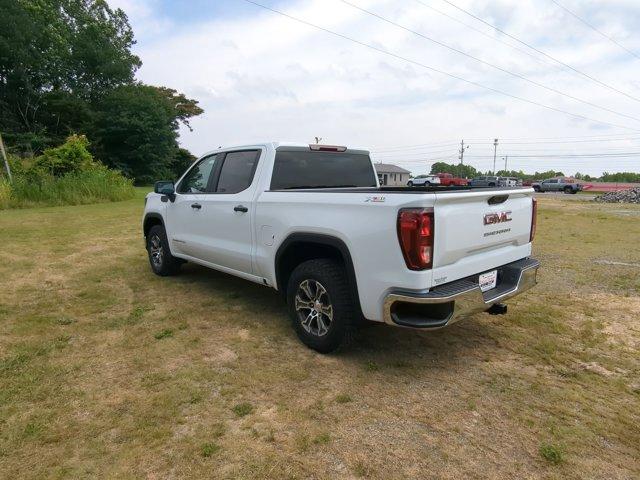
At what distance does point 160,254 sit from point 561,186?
4371 cm

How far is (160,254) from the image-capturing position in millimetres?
6254

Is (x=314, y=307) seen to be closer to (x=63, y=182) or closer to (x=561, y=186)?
(x=63, y=182)

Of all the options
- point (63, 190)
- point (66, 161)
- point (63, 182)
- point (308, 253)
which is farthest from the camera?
point (66, 161)

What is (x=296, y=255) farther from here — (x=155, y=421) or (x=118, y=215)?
(x=118, y=215)

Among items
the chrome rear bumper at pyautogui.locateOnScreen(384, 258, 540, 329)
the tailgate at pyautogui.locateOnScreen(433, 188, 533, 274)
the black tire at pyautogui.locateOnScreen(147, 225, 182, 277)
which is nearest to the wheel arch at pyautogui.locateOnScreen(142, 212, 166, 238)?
the black tire at pyautogui.locateOnScreen(147, 225, 182, 277)

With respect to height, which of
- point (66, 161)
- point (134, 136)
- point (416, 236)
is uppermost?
point (134, 136)

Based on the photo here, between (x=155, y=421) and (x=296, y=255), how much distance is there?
178cm

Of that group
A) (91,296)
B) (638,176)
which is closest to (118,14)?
(91,296)

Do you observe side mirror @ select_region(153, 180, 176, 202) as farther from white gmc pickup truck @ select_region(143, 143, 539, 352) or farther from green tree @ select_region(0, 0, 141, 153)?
green tree @ select_region(0, 0, 141, 153)

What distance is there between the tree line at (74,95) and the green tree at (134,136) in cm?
8

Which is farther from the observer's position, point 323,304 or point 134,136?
point 134,136

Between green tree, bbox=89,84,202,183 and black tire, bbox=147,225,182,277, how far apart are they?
119 ft

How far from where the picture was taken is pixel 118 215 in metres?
13.9

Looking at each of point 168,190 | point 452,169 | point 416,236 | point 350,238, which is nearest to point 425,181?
point 168,190
